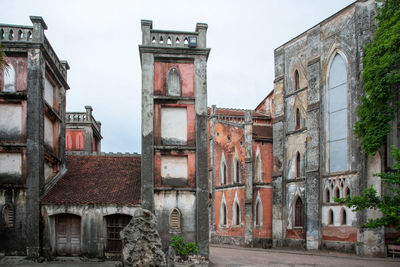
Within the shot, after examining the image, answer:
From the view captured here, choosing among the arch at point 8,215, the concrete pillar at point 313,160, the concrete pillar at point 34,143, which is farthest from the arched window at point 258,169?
the arch at point 8,215

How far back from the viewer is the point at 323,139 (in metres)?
31.6

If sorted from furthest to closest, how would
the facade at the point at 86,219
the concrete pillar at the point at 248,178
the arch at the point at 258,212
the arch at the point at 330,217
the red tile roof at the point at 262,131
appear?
the red tile roof at the point at 262,131 → the arch at the point at 258,212 → the concrete pillar at the point at 248,178 → the arch at the point at 330,217 → the facade at the point at 86,219

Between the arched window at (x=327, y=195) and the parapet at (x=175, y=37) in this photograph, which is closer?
the parapet at (x=175, y=37)

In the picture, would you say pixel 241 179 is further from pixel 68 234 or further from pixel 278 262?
pixel 68 234

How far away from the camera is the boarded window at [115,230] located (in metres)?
22.1

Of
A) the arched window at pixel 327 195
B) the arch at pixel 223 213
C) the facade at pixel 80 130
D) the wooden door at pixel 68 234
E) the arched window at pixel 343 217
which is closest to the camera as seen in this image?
the wooden door at pixel 68 234

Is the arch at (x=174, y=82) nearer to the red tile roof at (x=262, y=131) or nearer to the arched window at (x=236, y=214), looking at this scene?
the red tile roof at (x=262, y=131)

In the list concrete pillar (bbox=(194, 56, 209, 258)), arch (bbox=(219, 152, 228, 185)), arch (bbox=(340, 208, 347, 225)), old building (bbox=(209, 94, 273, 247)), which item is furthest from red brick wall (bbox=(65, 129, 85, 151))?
arch (bbox=(340, 208, 347, 225))

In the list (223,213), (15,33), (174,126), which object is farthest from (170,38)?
(223,213)

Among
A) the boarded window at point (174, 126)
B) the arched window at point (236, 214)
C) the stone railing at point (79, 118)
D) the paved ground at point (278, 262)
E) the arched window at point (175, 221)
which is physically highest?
the stone railing at point (79, 118)

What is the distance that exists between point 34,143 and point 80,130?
519 inches

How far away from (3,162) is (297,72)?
23280 millimetres

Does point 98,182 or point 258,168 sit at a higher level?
point 258,168

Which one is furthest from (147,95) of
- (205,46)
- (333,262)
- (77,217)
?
(333,262)
